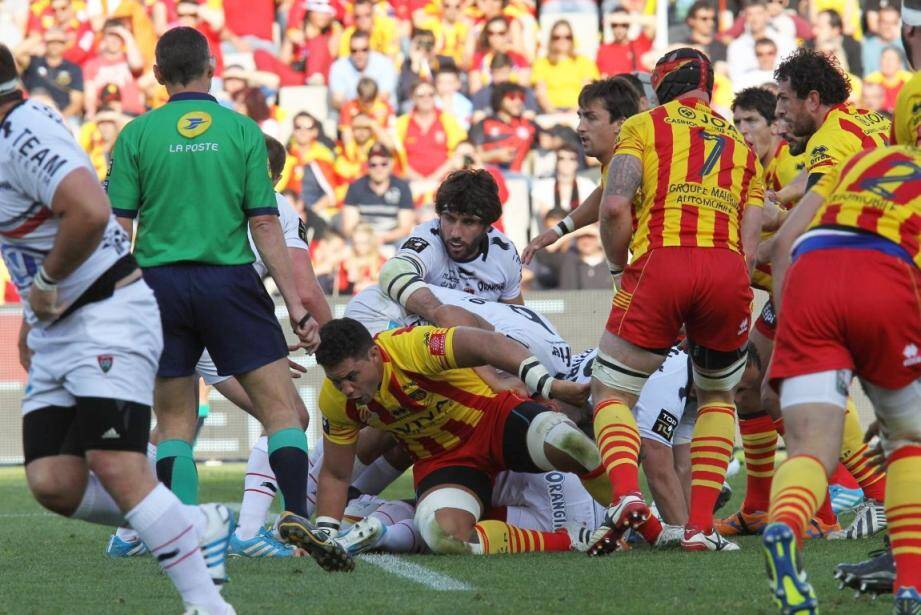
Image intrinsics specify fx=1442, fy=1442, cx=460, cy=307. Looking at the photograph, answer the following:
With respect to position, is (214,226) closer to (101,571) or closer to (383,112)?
(101,571)

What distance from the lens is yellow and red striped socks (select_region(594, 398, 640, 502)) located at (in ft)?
20.9

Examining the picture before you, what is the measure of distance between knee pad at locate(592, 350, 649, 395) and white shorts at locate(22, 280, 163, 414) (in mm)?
2611

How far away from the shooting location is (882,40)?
17.2 metres

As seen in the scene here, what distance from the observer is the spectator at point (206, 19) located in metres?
17.3

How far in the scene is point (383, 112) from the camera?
16.9 meters

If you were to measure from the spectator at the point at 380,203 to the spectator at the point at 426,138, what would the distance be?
0.42 metres

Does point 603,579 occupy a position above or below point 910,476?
below

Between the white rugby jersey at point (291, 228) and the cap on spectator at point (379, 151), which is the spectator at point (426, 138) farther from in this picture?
the white rugby jersey at point (291, 228)

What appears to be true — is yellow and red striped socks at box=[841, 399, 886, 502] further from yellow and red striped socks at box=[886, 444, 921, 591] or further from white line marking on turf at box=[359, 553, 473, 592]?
yellow and red striped socks at box=[886, 444, 921, 591]

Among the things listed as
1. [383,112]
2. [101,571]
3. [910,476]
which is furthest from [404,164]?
[910,476]

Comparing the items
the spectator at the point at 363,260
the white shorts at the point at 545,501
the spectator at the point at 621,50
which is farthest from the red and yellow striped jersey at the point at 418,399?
the spectator at the point at 621,50

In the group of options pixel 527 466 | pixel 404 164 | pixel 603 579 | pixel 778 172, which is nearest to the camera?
pixel 603 579

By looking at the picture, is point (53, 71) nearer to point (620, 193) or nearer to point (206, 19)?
point (206, 19)

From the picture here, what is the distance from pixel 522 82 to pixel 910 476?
42.1ft
